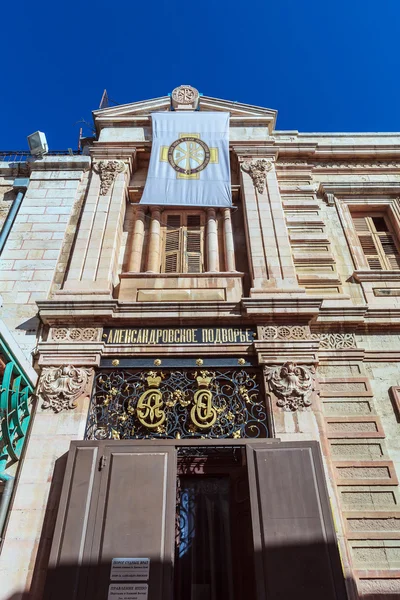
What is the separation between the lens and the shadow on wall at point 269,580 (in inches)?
202

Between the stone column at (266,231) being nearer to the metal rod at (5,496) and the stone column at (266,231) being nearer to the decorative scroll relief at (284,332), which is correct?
the decorative scroll relief at (284,332)

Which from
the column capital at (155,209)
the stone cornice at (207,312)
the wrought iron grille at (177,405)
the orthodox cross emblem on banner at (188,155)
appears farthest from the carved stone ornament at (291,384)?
the orthodox cross emblem on banner at (188,155)

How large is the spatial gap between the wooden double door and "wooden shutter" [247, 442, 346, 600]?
12 millimetres

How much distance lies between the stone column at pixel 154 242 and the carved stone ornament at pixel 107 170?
47.3 inches

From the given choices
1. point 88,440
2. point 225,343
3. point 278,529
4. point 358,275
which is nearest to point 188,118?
Result: point 358,275

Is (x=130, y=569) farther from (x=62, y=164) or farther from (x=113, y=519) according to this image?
(x=62, y=164)

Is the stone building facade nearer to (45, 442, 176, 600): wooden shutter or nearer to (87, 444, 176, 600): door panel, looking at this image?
(45, 442, 176, 600): wooden shutter

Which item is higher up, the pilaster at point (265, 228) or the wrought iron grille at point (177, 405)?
the pilaster at point (265, 228)

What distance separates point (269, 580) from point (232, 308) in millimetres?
4271

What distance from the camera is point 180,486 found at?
273 inches

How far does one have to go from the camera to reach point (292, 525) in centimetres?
565

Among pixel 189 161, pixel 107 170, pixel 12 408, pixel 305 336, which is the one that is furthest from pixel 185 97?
pixel 12 408

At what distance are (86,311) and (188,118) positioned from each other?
6.57 meters

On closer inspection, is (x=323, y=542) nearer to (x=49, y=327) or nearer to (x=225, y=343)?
(x=225, y=343)
